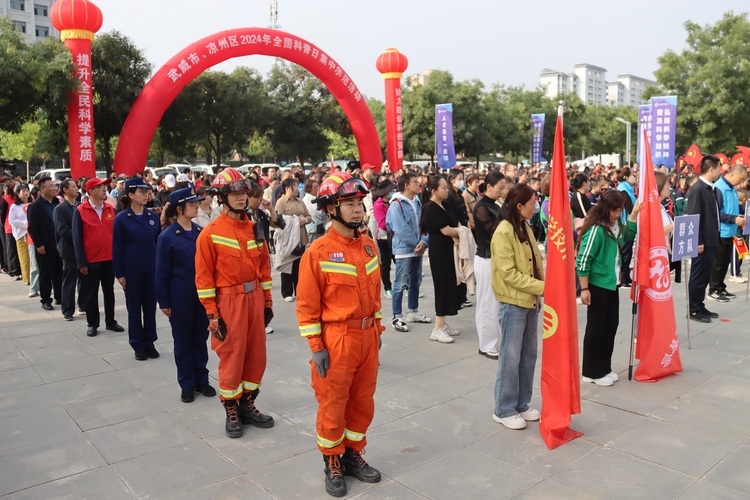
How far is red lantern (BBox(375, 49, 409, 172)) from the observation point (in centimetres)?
2445

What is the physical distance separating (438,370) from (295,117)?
2843 cm

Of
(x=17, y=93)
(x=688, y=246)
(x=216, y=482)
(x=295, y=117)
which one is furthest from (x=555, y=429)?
(x=295, y=117)

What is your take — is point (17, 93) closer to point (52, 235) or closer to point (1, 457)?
point (52, 235)

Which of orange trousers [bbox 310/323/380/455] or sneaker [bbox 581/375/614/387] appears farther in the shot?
sneaker [bbox 581/375/614/387]

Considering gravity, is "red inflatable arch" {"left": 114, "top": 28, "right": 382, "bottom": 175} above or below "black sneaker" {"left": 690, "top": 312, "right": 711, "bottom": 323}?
above

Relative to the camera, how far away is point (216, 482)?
11.6 ft

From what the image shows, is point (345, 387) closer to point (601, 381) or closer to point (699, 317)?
point (601, 381)

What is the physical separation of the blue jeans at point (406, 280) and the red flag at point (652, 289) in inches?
97.1

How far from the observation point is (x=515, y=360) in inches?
163

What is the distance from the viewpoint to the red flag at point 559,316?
3.91 metres

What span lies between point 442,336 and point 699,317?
307 centimetres

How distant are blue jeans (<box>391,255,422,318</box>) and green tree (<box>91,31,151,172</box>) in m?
17.1

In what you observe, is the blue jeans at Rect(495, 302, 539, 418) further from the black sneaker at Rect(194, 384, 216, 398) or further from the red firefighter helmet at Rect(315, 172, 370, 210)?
the black sneaker at Rect(194, 384, 216, 398)

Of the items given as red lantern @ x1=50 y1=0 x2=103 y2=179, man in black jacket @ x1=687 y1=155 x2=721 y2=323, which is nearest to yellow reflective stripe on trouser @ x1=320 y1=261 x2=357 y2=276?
man in black jacket @ x1=687 y1=155 x2=721 y2=323
